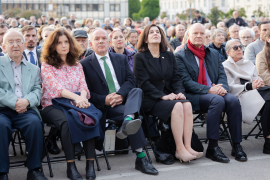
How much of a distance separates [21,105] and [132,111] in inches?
54.1

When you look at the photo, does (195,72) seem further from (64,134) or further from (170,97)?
(64,134)

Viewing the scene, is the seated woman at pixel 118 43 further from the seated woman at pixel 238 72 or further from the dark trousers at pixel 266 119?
the dark trousers at pixel 266 119

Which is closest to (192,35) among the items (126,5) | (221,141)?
(221,141)

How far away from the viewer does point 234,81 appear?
20.4 feet

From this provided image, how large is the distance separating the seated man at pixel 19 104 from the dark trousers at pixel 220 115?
2350 mm

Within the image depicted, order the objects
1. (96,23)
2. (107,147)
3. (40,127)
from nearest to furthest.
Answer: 1. (40,127)
2. (107,147)
3. (96,23)

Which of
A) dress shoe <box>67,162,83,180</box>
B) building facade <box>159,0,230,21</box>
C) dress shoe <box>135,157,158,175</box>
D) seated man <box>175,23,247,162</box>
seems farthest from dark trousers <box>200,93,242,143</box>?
building facade <box>159,0,230,21</box>

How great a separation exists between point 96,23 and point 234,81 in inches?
356

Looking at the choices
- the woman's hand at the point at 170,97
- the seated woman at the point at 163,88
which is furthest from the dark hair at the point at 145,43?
the woman's hand at the point at 170,97

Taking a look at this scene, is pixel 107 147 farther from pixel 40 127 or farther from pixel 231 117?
pixel 231 117

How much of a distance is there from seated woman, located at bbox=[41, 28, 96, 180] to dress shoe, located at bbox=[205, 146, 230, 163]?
1699mm

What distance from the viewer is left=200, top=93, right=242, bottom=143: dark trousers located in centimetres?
523

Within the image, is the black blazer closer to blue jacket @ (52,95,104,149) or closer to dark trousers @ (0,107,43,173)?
blue jacket @ (52,95,104,149)

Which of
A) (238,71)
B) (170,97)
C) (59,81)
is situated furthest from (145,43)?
(238,71)
